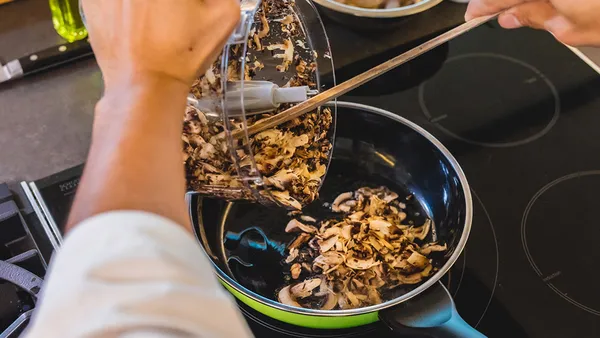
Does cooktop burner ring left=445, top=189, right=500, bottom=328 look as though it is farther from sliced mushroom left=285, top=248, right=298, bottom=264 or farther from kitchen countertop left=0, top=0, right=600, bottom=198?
kitchen countertop left=0, top=0, right=600, bottom=198

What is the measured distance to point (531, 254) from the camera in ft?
2.62

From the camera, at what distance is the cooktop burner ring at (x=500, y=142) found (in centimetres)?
93

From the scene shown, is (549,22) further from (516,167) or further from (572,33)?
(516,167)

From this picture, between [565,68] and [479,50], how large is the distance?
16cm

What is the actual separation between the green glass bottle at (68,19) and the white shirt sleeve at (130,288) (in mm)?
666

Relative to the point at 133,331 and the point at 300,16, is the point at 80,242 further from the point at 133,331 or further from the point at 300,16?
the point at 300,16

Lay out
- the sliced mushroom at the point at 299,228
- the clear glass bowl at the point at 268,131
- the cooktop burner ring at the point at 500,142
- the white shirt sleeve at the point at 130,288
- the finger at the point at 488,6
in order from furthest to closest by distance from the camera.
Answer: the cooktop burner ring at the point at 500,142 < the sliced mushroom at the point at 299,228 < the finger at the point at 488,6 < the clear glass bowl at the point at 268,131 < the white shirt sleeve at the point at 130,288

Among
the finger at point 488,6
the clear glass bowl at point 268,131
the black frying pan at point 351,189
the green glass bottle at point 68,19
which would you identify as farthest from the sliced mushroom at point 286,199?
the green glass bottle at point 68,19

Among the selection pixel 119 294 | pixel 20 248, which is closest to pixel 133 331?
pixel 119 294

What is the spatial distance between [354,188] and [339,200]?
1.4 inches

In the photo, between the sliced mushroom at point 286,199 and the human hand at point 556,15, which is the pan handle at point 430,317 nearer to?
the sliced mushroom at point 286,199

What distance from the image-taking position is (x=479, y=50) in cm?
106

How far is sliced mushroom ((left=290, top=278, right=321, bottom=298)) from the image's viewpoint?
0.74 metres

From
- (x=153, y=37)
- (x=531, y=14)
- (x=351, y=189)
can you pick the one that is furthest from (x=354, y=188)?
(x=153, y=37)
